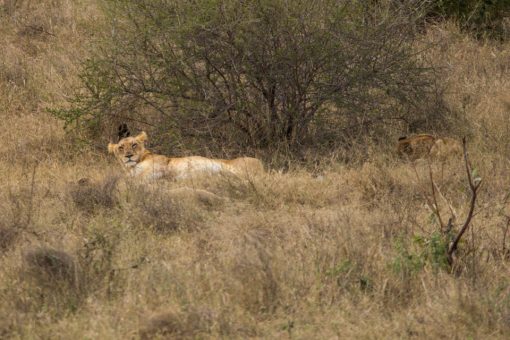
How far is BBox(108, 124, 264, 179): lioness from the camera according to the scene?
8977 millimetres

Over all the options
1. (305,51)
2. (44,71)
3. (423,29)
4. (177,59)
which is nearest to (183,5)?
(177,59)

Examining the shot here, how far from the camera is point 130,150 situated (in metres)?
9.66

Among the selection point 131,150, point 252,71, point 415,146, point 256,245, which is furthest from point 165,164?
point 256,245

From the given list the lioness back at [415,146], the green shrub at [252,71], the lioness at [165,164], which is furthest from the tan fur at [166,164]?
the lioness back at [415,146]

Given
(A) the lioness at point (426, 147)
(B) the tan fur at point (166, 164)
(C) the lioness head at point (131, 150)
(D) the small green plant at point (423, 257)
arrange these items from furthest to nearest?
(C) the lioness head at point (131, 150)
(A) the lioness at point (426, 147)
(B) the tan fur at point (166, 164)
(D) the small green plant at point (423, 257)

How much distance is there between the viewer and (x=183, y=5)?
9.86 m

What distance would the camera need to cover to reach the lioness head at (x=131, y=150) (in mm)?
9641

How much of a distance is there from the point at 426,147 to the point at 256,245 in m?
3.92

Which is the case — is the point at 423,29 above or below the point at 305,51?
above

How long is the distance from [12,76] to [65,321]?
310 inches

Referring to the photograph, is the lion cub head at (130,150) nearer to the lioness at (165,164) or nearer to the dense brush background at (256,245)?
the lioness at (165,164)

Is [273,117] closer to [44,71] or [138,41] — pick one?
[138,41]

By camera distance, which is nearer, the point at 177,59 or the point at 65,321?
the point at 65,321

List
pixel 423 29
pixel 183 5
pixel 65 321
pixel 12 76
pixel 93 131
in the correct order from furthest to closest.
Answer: pixel 423 29 < pixel 12 76 < pixel 93 131 < pixel 183 5 < pixel 65 321
